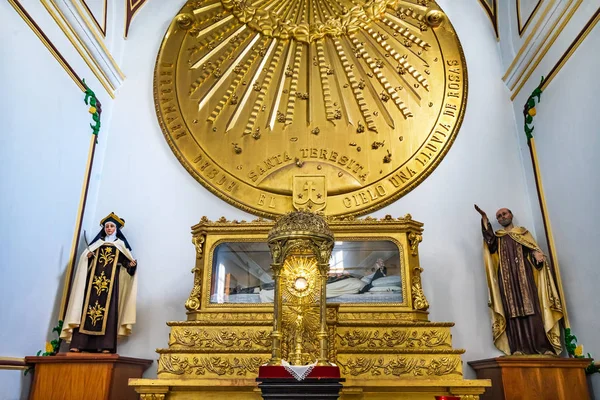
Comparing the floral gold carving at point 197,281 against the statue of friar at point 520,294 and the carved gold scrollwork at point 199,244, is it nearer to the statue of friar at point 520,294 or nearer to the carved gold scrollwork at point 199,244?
the carved gold scrollwork at point 199,244

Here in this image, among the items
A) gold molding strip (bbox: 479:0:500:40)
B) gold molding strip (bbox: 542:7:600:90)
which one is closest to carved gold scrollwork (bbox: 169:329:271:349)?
gold molding strip (bbox: 542:7:600:90)

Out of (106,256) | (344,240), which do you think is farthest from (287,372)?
(106,256)

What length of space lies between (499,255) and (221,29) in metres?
3.63

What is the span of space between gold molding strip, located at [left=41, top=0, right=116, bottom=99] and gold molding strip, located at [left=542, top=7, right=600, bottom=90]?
13.9 feet

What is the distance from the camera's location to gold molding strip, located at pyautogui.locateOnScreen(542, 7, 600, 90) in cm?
380

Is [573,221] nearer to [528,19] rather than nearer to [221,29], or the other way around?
[528,19]

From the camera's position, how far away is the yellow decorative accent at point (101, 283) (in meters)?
3.89

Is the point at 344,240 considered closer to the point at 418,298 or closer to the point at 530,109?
the point at 418,298

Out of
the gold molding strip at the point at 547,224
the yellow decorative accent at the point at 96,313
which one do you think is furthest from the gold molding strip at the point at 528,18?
the yellow decorative accent at the point at 96,313

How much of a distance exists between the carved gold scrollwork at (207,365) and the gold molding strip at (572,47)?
346cm

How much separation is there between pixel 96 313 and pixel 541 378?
130 inches

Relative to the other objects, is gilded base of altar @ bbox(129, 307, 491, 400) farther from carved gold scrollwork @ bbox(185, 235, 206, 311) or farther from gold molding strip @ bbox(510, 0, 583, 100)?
gold molding strip @ bbox(510, 0, 583, 100)

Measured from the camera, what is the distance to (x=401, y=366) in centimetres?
325

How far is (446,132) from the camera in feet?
16.2
